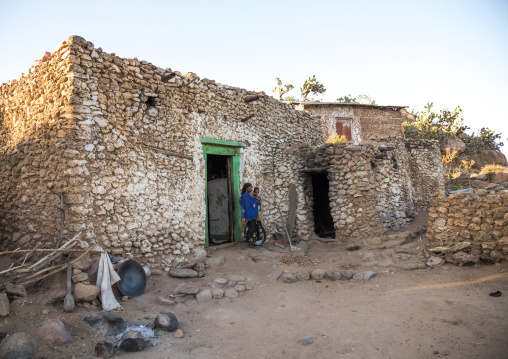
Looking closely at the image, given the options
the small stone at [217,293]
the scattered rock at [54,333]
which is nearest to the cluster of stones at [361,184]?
the small stone at [217,293]

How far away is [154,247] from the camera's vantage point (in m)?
5.38

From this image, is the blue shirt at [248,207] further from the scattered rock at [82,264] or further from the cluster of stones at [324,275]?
the scattered rock at [82,264]

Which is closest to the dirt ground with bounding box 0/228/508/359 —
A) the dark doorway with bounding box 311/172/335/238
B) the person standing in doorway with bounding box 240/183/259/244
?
the person standing in doorway with bounding box 240/183/259/244

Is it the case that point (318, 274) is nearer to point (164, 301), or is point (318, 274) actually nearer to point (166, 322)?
point (164, 301)

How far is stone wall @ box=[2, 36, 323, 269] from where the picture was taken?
4.68 meters

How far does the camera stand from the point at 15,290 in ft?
11.5

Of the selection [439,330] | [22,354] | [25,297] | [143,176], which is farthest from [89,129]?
[439,330]

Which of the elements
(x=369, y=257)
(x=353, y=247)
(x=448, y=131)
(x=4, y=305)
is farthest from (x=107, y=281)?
Answer: (x=448, y=131)

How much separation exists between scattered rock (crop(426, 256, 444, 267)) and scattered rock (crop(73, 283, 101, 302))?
5146mm

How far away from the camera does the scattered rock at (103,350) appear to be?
2.97 metres

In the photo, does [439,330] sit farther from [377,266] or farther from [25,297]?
[25,297]

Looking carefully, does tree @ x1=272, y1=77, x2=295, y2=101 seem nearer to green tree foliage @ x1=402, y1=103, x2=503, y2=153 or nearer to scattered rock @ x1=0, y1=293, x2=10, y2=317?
green tree foliage @ x1=402, y1=103, x2=503, y2=153

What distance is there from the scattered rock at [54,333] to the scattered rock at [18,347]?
13cm

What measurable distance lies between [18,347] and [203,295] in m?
2.35
